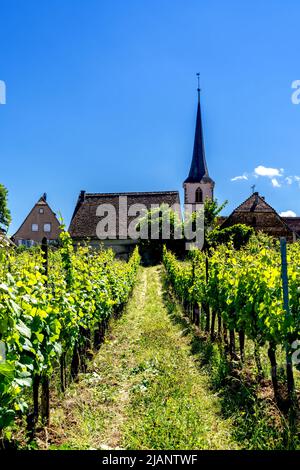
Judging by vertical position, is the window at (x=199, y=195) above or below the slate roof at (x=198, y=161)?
below

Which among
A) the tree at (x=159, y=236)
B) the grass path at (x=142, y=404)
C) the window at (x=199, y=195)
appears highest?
the window at (x=199, y=195)

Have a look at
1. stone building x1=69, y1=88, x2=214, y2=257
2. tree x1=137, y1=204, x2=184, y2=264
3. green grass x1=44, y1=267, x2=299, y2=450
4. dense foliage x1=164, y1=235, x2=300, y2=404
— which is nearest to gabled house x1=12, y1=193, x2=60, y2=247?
stone building x1=69, y1=88, x2=214, y2=257

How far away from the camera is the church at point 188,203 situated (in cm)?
3023

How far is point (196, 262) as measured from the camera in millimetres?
10273

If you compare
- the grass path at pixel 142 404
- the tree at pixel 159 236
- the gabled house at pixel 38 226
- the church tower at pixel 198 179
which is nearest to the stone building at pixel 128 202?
the church tower at pixel 198 179

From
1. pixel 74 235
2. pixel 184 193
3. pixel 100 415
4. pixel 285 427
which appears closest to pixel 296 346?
pixel 285 427

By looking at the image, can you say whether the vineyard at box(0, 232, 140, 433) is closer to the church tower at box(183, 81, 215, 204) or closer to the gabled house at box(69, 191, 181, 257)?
the gabled house at box(69, 191, 181, 257)

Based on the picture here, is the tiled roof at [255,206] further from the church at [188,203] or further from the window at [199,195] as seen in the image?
the window at [199,195]

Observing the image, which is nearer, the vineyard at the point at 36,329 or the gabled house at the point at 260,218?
the vineyard at the point at 36,329

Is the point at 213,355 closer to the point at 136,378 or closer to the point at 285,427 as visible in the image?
the point at 136,378

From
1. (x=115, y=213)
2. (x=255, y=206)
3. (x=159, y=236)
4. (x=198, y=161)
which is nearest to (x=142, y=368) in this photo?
(x=159, y=236)

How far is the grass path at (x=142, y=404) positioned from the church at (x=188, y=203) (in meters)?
23.4

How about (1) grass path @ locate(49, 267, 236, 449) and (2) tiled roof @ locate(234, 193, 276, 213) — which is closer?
(1) grass path @ locate(49, 267, 236, 449)

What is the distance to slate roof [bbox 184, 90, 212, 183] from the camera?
3991 cm
